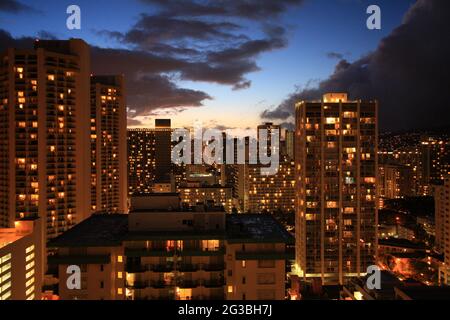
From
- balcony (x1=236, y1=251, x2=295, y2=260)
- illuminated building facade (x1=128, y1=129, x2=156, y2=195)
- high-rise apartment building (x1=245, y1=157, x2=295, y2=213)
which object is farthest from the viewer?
illuminated building facade (x1=128, y1=129, x2=156, y2=195)

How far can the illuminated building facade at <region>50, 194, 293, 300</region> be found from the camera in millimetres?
7305

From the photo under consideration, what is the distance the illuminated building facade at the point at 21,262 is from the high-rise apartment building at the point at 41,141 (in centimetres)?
425

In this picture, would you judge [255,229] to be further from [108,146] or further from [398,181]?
[398,181]

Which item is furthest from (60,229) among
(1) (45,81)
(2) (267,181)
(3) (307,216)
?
(2) (267,181)

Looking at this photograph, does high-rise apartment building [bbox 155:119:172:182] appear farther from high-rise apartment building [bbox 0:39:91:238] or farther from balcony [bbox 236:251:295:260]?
balcony [bbox 236:251:295:260]

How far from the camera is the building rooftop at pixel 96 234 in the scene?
24.2 feet

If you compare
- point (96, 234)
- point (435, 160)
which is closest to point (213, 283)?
point (96, 234)

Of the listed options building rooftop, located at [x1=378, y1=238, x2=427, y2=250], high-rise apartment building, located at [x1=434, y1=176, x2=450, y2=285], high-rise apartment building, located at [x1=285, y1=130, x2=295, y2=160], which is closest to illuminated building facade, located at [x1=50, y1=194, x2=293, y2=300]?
high-rise apartment building, located at [x1=434, y1=176, x2=450, y2=285]

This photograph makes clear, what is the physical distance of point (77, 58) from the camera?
25.2m

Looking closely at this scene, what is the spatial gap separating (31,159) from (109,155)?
28.9 ft

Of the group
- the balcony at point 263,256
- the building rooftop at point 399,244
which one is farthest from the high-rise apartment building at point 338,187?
the balcony at point 263,256

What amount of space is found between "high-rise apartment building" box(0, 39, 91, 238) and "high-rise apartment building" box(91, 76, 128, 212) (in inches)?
220

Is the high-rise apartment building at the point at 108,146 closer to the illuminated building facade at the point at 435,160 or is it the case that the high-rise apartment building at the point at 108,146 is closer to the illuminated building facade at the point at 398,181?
the illuminated building facade at the point at 398,181
